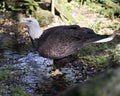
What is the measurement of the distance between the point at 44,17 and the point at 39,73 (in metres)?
4.58

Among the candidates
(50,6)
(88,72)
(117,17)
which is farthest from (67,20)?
(88,72)

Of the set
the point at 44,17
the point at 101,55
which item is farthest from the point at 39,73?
the point at 44,17

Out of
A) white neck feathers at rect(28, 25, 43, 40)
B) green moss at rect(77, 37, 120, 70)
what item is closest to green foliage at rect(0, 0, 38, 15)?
green moss at rect(77, 37, 120, 70)

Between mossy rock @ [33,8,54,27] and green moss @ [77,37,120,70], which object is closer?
green moss @ [77,37,120,70]

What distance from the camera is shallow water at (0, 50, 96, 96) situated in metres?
6.77

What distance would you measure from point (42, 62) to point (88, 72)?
1.39 metres

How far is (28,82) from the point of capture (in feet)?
22.6

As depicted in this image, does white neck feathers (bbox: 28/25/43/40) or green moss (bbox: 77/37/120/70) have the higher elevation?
white neck feathers (bbox: 28/25/43/40)

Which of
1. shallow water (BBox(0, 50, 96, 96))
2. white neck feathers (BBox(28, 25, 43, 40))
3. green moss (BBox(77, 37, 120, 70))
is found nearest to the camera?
shallow water (BBox(0, 50, 96, 96))

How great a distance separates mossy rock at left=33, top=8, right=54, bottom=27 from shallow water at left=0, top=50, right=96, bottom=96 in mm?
3057

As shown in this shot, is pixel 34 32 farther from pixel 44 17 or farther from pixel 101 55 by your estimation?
pixel 44 17

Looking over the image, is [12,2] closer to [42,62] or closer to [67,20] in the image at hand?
[67,20]

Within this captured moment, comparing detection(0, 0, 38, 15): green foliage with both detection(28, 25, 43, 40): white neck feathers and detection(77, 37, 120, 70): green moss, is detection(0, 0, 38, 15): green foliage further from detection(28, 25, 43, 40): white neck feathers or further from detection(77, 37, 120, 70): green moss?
detection(28, 25, 43, 40): white neck feathers

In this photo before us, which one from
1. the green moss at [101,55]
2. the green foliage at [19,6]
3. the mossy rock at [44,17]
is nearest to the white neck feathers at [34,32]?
the green moss at [101,55]
